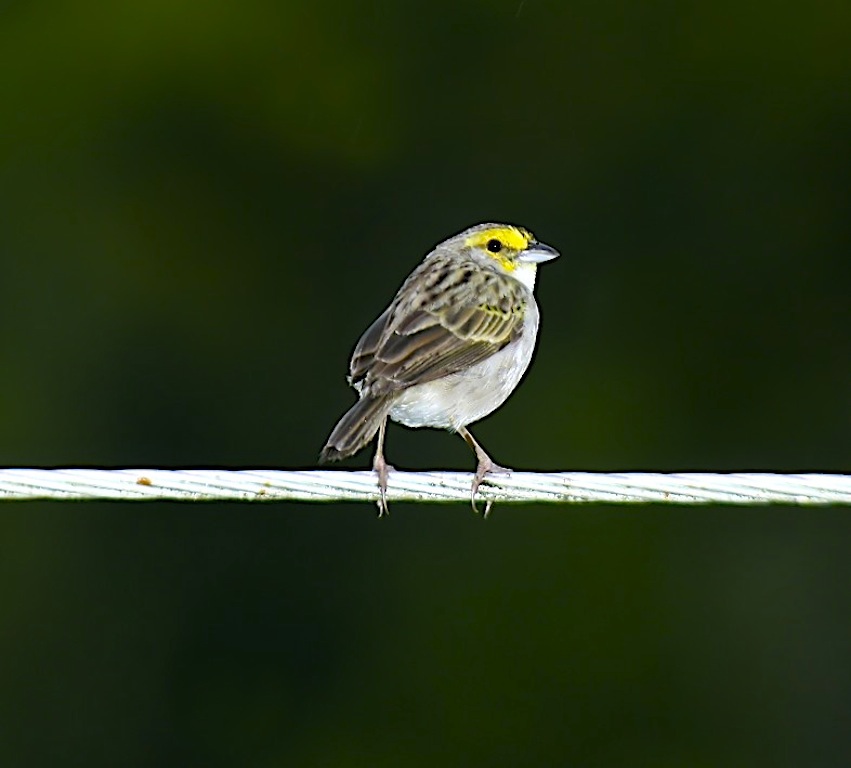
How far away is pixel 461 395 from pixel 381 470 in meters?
1.19

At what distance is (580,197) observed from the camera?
1220cm

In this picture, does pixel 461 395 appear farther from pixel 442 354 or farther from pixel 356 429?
pixel 356 429

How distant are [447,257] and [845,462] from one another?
4.67m

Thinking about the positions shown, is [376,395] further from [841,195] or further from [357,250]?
[841,195]

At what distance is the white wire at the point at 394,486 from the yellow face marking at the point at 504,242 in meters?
2.73

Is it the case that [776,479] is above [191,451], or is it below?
below

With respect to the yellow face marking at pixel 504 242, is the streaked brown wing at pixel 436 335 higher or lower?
lower

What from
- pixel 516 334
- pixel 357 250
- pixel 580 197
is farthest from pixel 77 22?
pixel 516 334

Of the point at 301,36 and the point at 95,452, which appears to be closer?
the point at 95,452

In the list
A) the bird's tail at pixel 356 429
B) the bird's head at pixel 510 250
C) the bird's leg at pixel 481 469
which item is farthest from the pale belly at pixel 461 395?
the bird's head at pixel 510 250

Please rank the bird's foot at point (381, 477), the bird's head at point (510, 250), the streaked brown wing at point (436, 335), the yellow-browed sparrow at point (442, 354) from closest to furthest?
the bird's foot at point (381, 477), the yellow-browed sparrow at point (442, 354), the streaked brown wing at point (436, 335), the bird's head at point (510, 250)

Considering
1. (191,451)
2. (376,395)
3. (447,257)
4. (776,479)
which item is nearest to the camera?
(776,479)

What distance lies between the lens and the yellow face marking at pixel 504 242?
7934 mm

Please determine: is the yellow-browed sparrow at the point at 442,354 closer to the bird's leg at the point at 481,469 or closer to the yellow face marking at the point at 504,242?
the bird's leg at the point at 481,469
